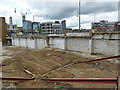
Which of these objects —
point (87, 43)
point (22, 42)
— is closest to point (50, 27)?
point (22, 42)

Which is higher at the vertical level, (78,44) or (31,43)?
(78,44)

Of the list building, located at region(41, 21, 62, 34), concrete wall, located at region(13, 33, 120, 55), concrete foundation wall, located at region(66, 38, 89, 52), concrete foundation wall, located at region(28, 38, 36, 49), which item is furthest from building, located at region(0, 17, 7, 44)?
concrete foundation wall, located at region(66, 38, 89, 52)

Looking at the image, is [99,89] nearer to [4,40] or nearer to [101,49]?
[101,49]

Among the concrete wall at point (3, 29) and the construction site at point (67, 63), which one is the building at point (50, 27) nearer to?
the concrete wall at point (3, 29)

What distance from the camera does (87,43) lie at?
1516cm

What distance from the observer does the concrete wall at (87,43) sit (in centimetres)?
1257

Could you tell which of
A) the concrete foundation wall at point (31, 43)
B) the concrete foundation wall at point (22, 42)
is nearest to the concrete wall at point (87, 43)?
the concrete foundation wall at point (31, 43)

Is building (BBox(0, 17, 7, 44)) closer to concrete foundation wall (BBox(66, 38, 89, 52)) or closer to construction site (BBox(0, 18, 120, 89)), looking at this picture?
construction site (BBox(0, 18, 120, 89))

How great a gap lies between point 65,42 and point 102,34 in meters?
6.87

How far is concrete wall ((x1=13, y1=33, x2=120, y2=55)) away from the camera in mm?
12568

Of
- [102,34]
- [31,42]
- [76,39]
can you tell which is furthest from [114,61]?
[31,42]

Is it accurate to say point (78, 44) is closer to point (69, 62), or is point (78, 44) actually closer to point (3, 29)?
point (69, 62)

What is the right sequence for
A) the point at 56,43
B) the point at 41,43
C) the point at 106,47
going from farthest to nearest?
the point at 41,43
the point at 56,43
the point at 106,47

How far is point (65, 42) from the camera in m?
18.1
